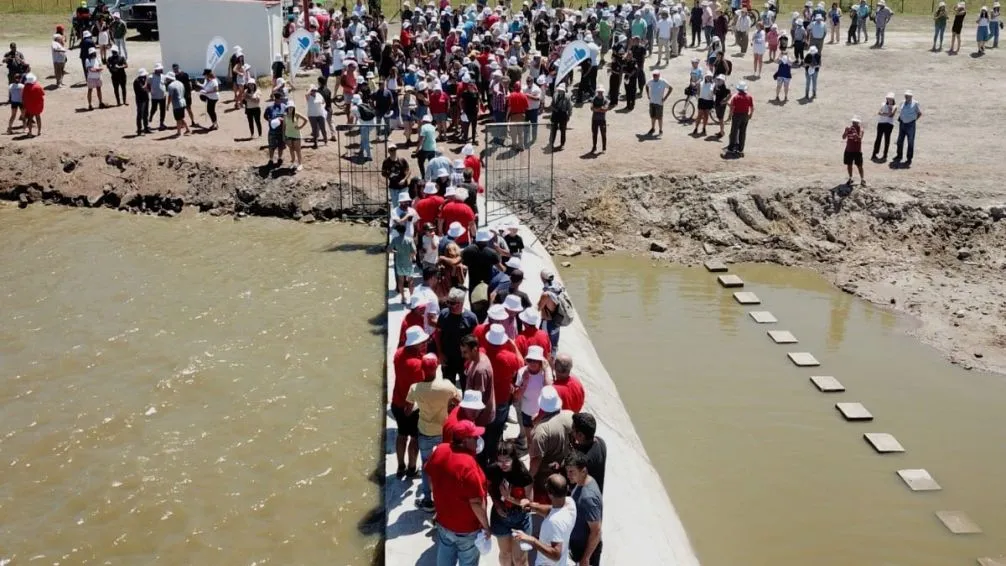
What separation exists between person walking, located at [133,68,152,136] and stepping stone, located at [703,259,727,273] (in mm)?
13396

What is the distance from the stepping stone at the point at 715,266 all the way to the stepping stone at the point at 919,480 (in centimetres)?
771

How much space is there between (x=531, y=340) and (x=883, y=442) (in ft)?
18.4

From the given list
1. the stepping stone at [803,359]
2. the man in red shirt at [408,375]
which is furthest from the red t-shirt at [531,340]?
the stepping stone at [803,359]

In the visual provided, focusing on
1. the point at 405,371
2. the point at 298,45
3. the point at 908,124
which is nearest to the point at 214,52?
the point at 298,45

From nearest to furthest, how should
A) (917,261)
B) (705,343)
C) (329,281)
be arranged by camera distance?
1. (705,343)
2. (329,281)
3. (917,261)

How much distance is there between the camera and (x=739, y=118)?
77.0 feet

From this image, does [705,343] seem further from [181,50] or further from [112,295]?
[181,50]

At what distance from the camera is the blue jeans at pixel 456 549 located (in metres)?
8.50

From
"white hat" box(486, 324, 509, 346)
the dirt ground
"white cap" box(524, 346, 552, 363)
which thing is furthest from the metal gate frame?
"white cap" box(524, 346, 552, 363)

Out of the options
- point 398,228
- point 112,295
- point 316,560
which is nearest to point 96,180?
point 112,295

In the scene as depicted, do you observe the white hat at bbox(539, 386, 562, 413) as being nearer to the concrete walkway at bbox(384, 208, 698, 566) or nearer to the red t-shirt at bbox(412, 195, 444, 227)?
the concrete walkway at bbox(384, 208, 698, 566)

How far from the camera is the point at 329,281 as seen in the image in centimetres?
1894

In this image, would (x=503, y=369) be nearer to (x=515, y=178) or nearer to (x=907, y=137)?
(x=515, y=178)

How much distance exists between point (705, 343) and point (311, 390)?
6495mm
